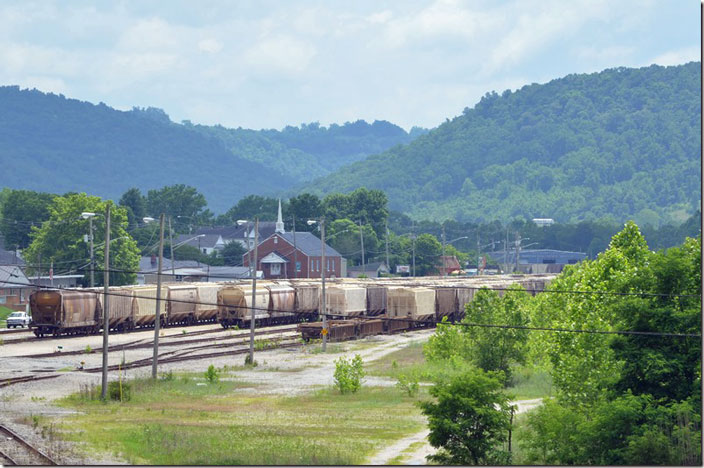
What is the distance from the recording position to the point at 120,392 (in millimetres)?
43375

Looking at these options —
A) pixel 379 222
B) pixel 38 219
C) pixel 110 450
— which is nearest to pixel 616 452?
pixel 110 450

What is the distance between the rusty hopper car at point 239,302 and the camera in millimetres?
76562

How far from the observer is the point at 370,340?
74.1m

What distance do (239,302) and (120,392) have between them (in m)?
33.4

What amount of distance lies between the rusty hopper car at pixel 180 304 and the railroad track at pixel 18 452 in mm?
42038

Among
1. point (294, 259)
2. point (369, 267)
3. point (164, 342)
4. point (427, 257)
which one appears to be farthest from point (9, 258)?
point (427, 257)

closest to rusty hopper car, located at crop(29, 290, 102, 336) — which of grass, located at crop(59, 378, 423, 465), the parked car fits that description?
the parked car

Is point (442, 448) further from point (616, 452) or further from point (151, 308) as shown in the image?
point (151, 308)

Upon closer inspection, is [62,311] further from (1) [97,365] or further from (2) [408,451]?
(2) [408,451]

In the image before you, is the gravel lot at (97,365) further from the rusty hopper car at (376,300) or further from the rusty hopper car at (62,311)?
the rusty hopper car at (376,300)

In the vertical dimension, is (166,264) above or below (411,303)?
above

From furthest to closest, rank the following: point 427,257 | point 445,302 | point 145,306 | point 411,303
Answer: point 427,257
point 445,302
point 411,303
point 145,306

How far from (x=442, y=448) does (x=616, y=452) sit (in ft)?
17.7

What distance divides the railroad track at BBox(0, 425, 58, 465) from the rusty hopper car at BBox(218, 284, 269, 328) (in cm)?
4257
